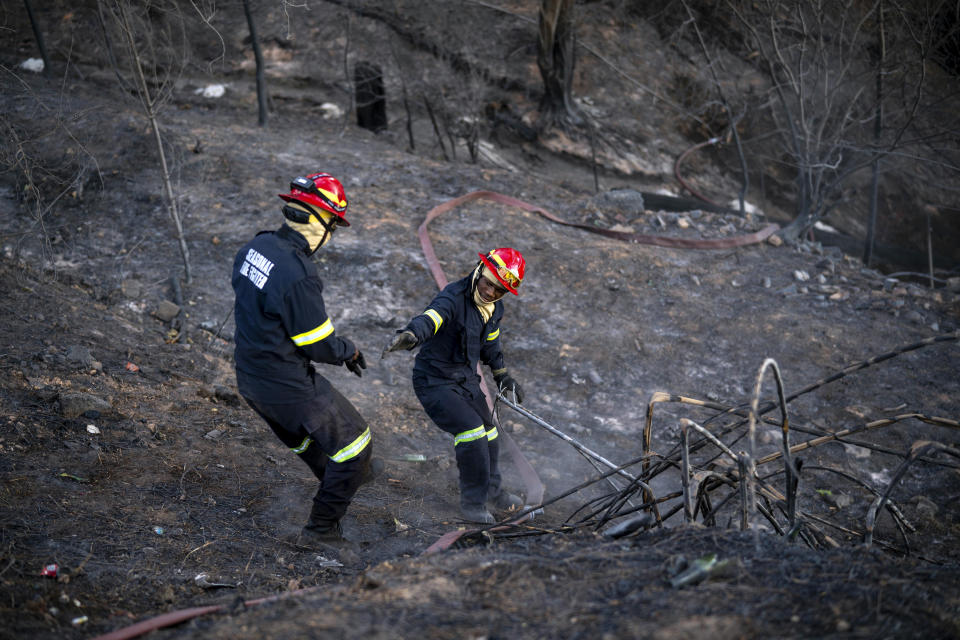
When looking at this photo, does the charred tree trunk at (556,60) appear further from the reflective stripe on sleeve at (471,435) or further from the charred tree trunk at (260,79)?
the reflective stripe on sleeve at (471,435)

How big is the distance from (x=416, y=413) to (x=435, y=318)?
2.07 meters

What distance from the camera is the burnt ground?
244 cm

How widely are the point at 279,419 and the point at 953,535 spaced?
15.5 ft

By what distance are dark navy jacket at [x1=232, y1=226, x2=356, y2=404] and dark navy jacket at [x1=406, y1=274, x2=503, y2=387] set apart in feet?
2.65

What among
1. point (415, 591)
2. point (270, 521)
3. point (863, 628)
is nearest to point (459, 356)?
point (270, 521)

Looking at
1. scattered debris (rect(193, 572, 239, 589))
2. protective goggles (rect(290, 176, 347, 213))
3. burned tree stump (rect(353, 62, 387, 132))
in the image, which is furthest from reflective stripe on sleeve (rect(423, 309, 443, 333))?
burned tree stump (rect(353, 62, 387, 132))

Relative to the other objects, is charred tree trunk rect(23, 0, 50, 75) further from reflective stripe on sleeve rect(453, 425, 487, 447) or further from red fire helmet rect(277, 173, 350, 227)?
reflective stripe on sleeve rect(453, 425, 487, 447)

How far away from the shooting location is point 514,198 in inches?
378

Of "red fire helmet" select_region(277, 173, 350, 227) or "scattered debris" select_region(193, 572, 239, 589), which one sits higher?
"red fire helmet" select_region(277, 173, 350, 227)

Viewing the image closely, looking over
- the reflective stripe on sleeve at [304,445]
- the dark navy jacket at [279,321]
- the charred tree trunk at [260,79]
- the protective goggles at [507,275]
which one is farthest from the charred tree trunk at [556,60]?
the reflective stripe on sleeve at [304,445]

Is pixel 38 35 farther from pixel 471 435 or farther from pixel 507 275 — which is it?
pixel 471 435

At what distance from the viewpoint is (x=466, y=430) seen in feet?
13.7

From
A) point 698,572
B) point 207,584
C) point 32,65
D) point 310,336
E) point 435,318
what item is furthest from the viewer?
point 32,65

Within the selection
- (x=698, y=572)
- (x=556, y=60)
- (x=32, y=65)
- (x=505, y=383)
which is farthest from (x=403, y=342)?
(x=32, y=65)
